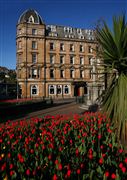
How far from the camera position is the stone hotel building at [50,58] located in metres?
55.6

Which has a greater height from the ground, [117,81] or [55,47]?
[55,47]

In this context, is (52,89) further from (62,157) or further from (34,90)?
(62,157)

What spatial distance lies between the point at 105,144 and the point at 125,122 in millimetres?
811

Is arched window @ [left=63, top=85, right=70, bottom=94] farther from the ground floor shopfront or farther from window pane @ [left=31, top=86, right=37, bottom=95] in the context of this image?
window pane @ [left=31, top=86, right=37, bottom=95]

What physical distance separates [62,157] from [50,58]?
54.5 meters

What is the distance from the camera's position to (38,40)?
5647cm

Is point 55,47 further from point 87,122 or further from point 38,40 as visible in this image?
point 87,122

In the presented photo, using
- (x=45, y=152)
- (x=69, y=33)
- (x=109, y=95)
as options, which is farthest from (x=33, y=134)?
(x=69, y=33)

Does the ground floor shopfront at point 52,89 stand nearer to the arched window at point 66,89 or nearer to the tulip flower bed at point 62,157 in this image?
the arched window at point 66,89

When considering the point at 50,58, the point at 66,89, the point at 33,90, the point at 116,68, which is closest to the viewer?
the point at 116,68

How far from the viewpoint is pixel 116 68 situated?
7168 millimetres

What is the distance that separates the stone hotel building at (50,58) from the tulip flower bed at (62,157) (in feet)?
159

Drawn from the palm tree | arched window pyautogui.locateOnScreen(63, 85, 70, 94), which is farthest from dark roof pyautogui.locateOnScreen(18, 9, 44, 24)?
the palm tree

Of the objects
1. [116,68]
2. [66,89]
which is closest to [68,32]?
[66,89]
